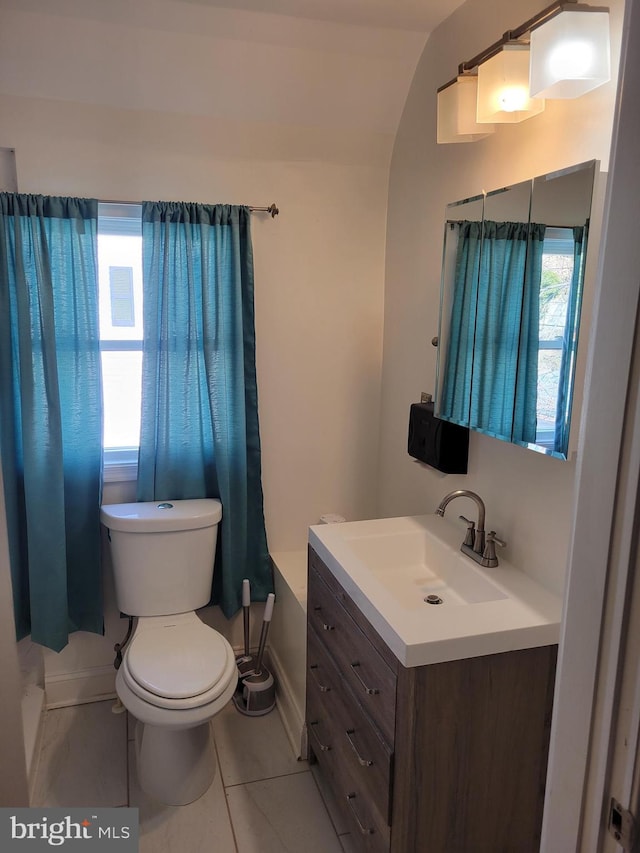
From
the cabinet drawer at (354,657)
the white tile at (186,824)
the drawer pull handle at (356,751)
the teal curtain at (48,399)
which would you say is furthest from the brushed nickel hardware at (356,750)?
the teal curtain at (48,399)

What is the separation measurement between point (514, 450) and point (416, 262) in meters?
0.92

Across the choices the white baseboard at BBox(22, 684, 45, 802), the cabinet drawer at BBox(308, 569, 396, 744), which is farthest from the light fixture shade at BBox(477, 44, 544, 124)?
the white baseboard at BBox(22, 684, 45, 802)

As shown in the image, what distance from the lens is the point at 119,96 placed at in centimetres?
223

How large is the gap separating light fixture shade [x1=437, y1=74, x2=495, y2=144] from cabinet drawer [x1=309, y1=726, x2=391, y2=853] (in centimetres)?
186

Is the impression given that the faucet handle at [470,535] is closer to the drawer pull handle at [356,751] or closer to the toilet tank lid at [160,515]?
the drawer pull handle at [356,751]

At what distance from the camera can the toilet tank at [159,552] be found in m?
2.38

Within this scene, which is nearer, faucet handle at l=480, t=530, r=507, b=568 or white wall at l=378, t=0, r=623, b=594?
white wall at l=378, t=0, r=623, b=594

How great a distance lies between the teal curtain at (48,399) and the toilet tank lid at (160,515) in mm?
128

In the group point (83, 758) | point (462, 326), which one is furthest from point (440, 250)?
point (83, 758)

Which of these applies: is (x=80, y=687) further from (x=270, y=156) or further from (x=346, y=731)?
(x=270, y=156)

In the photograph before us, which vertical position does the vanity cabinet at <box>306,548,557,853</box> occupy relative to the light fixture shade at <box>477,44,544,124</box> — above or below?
below

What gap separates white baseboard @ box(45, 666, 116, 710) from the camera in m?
2.58

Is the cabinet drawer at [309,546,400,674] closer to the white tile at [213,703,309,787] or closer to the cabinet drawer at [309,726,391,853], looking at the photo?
the cabinet drawer at [309,726,391,853]

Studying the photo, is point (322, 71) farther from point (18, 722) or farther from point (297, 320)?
point (18, 722)
